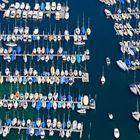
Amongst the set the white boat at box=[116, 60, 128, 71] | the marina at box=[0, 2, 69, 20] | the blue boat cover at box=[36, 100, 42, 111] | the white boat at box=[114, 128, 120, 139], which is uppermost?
the marina at box=[0, 2, 69, 20]

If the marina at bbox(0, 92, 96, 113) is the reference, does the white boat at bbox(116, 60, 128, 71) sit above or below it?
above

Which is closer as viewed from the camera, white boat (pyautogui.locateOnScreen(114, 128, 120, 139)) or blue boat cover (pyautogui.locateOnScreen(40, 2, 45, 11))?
white boat (pyautogui.locateOnScreen(114, 128, 120, 139))

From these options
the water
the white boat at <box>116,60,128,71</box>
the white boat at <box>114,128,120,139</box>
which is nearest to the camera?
the white boat at <box>114,128,120,139</box>

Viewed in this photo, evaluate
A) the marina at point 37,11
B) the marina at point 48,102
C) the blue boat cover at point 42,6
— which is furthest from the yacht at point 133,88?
the blue boat cover at point 42,6

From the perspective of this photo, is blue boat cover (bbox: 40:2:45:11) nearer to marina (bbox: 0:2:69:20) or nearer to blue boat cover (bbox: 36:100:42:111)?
marina (bbox: 0:2:69:20)

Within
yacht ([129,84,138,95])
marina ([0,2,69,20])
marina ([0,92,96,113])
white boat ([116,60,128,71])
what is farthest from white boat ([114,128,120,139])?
marina ([0,2,69,20])

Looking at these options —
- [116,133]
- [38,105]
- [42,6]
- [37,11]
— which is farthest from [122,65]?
[42,6]

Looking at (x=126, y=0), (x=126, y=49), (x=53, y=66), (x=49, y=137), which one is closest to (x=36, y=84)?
(x=53, y=66)

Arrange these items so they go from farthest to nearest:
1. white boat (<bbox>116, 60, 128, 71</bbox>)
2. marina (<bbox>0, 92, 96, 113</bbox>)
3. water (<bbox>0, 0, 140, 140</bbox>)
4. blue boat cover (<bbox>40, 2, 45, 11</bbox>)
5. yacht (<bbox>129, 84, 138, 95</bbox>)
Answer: blue boat cover (<bbox>40, 2, 45, 11</bbox>)
white boat (<bbox>116, 60, 128, 71</bbox>)
yacht (<bbox>129, 84, 138, 95</bbox>)
marina (<bbox>0, 92, 96, 113</bbox>)
water (<bbox>0, 0, 140, 140</bbox>)

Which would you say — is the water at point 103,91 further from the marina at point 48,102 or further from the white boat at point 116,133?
the marina at point 48,102
